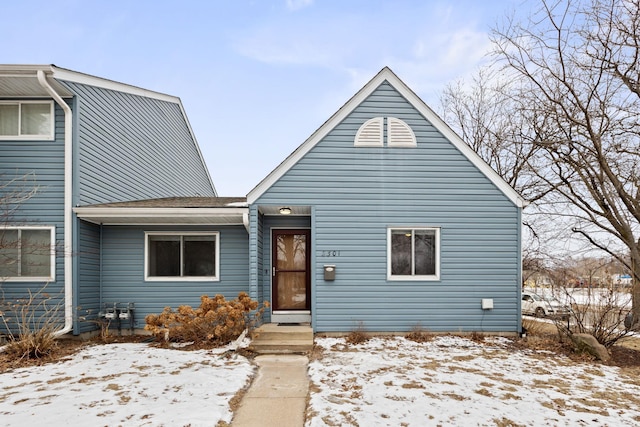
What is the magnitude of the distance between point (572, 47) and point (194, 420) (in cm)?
1063

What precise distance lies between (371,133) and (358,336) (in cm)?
447

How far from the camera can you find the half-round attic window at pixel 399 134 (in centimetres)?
804

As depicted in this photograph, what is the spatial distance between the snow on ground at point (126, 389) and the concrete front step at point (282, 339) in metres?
0.73

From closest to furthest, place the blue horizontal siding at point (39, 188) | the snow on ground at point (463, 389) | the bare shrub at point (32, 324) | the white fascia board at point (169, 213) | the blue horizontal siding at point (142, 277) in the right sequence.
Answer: the snow on ground at point (463, 389) → the bare shrub at point (32, 324) → the blue horizontal siding at point (39, 188) → the white fascia board at point (169, 213) → the blue horizontal siding at point (142, 277)

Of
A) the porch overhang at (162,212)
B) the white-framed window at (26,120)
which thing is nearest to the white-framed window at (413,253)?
the porch overhang at (162,212)

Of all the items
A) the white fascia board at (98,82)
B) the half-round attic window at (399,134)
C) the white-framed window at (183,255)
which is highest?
the white fascia board at (98,82)

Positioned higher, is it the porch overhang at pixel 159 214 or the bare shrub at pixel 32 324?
the porch overhang at pixel 159 214

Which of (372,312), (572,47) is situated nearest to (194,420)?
(372,312)

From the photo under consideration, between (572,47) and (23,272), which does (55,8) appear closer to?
(23,272)

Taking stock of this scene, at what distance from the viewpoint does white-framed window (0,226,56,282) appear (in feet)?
25.0

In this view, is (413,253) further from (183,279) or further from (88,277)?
(88,277)

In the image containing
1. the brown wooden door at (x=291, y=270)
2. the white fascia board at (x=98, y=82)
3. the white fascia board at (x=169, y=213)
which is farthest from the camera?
the brown wooden door at (x=291, y=270)

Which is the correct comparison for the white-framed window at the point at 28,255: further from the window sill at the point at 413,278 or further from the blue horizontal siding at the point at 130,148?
the window sill at the point at 413,278

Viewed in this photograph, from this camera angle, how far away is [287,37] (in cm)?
1477
